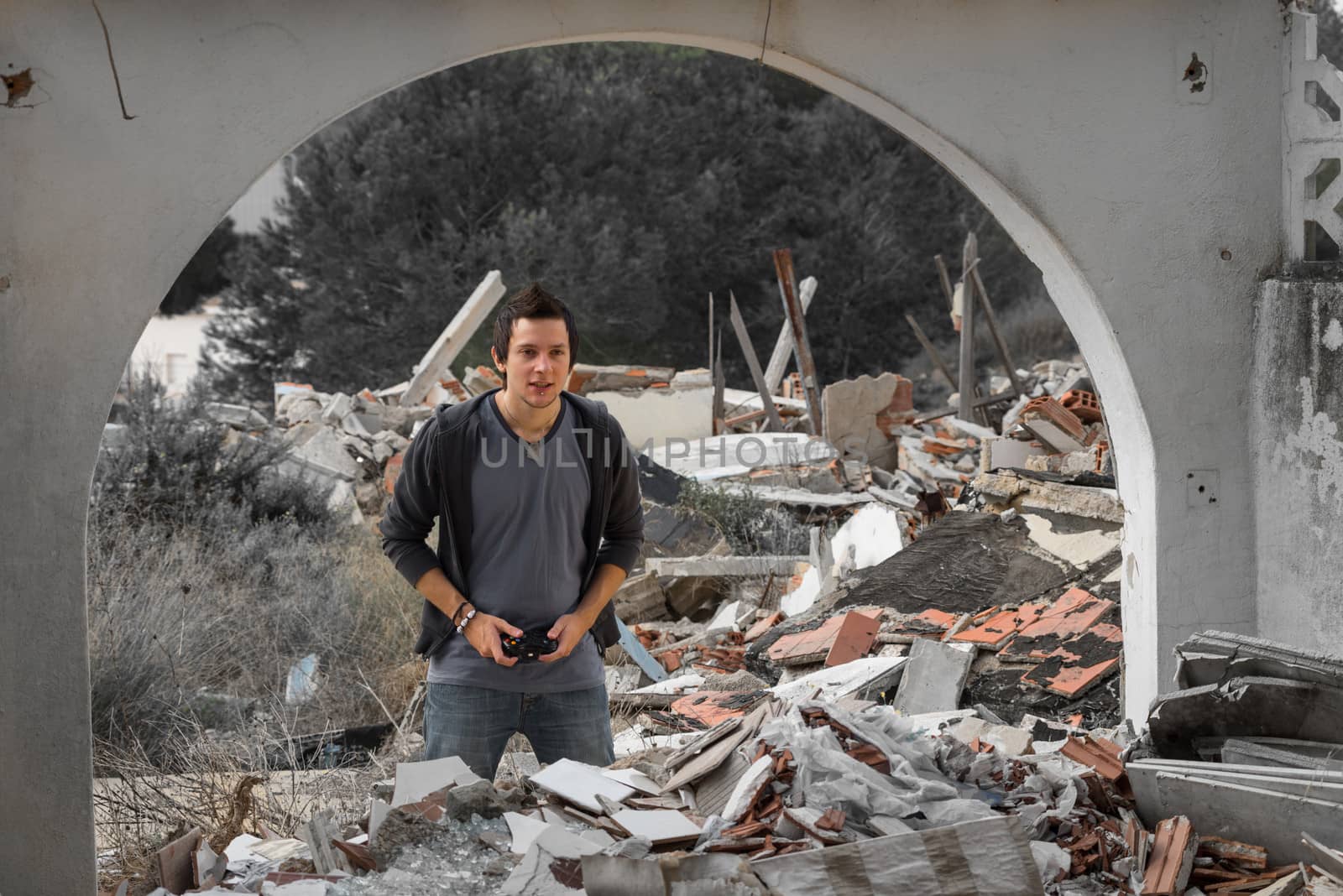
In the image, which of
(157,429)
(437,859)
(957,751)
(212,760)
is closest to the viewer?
(437,859)

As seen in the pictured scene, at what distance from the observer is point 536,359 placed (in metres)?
3.38

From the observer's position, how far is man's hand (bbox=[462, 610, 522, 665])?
3312mm

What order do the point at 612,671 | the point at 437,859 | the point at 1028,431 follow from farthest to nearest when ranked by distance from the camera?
the point at 1028,431 → the point at 612,671 → the point at 437,859

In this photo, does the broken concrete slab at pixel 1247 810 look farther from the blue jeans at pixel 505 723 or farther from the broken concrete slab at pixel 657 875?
the blue jeans at pixel 505 723

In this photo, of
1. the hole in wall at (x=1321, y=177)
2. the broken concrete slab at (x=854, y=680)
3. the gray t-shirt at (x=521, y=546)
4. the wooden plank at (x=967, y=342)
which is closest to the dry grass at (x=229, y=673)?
the gray t-shirt at (x=521, y=546)

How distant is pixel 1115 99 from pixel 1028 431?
586cm

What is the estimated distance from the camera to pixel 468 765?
3482 mm

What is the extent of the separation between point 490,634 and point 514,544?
0.26 meters

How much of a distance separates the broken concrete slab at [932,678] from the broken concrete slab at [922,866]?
2.92 meters

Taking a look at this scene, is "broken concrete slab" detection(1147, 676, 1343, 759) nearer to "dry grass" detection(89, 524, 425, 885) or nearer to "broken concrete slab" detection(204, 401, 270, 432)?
"dry grass" detection(89, 524, 425, 885)

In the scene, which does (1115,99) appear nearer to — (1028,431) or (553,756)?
(553,756)

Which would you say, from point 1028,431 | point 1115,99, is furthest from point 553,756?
point 1028,431

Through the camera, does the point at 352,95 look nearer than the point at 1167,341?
Yes

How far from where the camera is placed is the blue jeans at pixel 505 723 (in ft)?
11.4
